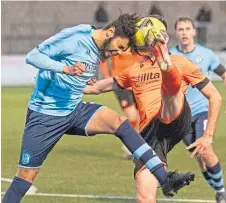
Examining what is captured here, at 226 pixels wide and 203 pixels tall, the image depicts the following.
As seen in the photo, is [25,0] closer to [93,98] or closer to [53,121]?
[93,98]

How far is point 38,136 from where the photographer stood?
10.1 meters

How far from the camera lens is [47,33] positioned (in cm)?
3666

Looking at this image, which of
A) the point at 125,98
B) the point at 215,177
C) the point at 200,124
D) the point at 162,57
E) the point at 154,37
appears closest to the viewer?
the point at 162,57

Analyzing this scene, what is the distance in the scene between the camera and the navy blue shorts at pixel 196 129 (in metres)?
12.9

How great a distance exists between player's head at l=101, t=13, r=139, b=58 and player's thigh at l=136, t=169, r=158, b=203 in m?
1.29

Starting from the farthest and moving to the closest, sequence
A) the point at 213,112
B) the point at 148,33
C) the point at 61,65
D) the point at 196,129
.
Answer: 1. the point at 196,129
2. the point at 213,112
3. the point at 61,65
4. the point at 148,33

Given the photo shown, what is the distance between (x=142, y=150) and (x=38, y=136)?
1.05 meters

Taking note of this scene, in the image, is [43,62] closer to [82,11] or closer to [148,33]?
[148,33]

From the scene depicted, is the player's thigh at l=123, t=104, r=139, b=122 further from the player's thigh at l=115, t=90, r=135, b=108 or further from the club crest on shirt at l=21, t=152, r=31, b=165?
the club crest on shirt at l=21, t=152, r=31, b=165

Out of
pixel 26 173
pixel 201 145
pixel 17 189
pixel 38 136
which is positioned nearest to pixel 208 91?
pixel 201 145

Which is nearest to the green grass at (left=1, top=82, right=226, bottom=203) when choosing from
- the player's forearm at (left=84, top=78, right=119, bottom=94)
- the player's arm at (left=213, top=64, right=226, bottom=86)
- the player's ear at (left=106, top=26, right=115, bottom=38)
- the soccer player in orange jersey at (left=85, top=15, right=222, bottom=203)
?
the player's arm at (left=213, top=64, right=226, bottom=86)

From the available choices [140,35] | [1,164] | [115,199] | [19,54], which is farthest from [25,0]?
[140,35]

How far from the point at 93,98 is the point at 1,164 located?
11936 mm

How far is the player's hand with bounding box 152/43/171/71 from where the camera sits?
920cm
